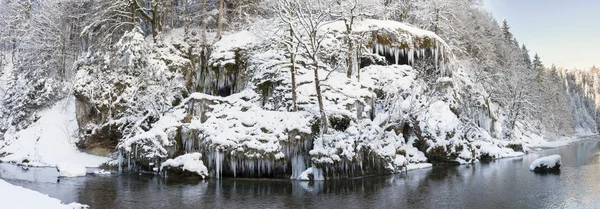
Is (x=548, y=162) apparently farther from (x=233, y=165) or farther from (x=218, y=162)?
(x=218, y=162)

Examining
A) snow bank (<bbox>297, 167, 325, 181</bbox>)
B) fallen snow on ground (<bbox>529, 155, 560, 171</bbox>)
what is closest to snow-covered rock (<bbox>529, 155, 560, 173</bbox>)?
fallen snow on ground (<bbox>529, 155, 560, 171</bbox>)

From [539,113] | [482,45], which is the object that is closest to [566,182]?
[482,45]

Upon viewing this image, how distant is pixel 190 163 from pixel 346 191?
791cm

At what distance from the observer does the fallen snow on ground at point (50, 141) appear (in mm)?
24047

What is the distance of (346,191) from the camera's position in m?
14.5

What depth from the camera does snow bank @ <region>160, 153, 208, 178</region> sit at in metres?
18.0

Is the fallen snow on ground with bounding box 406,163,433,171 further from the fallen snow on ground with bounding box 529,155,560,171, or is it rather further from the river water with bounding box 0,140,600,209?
the fallen snow on ground with bounding box 529,155,560,171

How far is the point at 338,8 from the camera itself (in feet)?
81.6

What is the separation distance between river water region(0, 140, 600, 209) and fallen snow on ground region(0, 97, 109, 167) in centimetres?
455

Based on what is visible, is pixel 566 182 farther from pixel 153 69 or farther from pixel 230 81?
pixel 153 69

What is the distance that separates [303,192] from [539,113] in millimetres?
47950

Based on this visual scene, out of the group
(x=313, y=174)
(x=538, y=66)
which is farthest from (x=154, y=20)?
(x=538, y=66)

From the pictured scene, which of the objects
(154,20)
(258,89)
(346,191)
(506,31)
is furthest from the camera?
(506,31)

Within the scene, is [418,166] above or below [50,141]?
below
